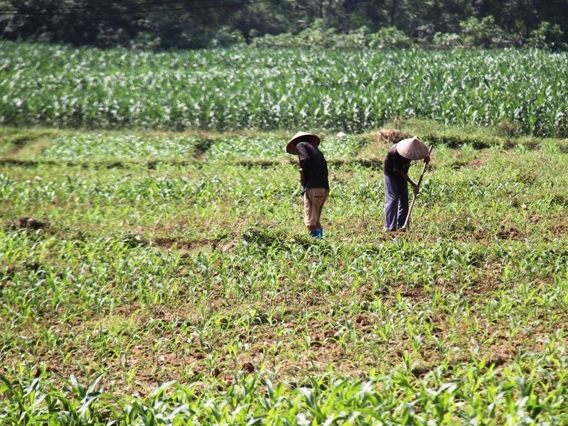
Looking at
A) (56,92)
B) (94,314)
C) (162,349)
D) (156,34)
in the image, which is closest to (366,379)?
(162,349)

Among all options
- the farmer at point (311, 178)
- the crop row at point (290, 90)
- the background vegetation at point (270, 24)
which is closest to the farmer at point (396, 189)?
the farmer at point (311, 178)

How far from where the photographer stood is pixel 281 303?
775 cm

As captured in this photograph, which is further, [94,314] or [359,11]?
[359,11]

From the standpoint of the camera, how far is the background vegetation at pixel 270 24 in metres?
34.3

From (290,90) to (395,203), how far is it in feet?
39.0

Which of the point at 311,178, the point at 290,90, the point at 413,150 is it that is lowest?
the point at 290,90

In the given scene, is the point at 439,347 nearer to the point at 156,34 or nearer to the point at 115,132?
the point at 115,132

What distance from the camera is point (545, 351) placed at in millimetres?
5828

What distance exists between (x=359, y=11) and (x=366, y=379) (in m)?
38.1

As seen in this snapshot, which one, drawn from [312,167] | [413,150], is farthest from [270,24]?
[413,150]

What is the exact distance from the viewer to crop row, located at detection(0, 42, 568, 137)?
18.7 m

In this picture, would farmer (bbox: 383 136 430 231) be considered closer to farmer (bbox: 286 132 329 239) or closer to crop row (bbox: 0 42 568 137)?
farmer (bbox: 286 132 329 239)

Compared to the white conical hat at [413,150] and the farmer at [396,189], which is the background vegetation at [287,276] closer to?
the farmer at [396,189]

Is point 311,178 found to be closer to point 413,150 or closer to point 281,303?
point 413,150
